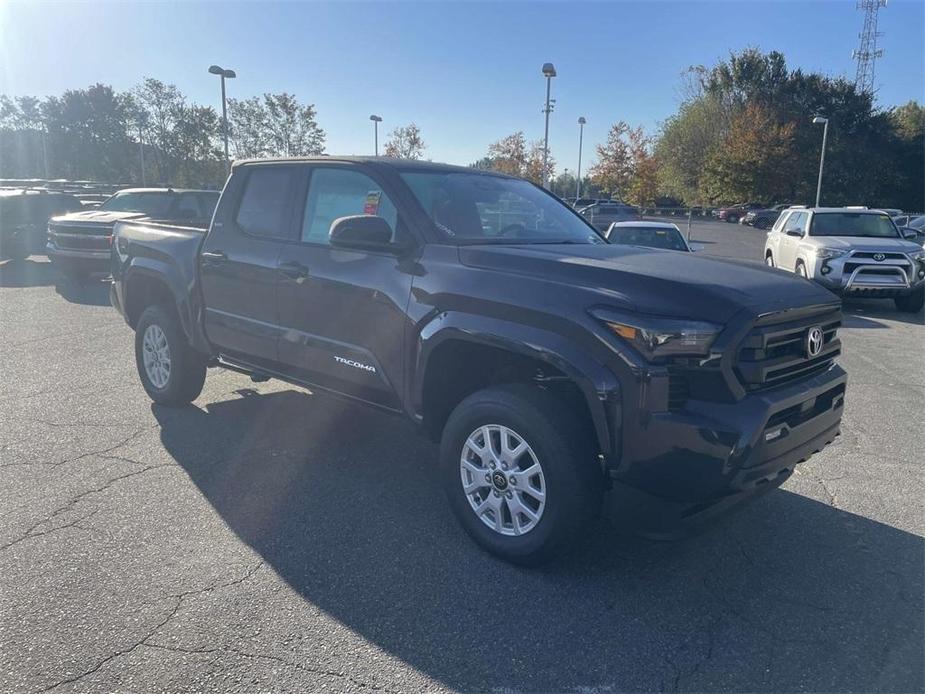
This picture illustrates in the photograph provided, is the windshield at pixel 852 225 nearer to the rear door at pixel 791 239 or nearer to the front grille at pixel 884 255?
the rear door at pixel 791 239

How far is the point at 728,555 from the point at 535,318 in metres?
1.65

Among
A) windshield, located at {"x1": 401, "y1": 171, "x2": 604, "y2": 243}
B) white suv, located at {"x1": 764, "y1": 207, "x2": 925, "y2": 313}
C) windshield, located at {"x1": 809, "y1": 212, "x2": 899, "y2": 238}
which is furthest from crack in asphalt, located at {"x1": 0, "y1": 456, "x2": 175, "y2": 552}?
windshield, located at {"x1": 809, "y1": 212, "x2": 899, "y2": 238}

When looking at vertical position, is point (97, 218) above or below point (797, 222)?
below

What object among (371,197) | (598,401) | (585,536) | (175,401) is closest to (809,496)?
(585,536)

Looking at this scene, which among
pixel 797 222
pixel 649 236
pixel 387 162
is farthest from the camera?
pixel 797 222

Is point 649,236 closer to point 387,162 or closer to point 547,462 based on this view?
point 387,162

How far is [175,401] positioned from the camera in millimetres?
5766

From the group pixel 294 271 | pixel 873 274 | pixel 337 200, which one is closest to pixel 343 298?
pixel 294 271

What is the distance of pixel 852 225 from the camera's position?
13023 mm

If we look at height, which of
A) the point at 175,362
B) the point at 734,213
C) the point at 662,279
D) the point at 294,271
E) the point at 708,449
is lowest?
the point at 175,362

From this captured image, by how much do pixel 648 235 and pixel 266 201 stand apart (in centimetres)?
851

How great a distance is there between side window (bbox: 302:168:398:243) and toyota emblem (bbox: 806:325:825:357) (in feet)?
7.57

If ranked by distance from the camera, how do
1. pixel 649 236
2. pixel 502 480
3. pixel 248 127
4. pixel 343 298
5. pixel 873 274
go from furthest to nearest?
pixel 248 127
pixel 649 236
pixel 873 274
pixel 343 298
pixel 502 480

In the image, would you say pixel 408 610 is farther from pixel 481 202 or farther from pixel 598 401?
pixel 481 202
